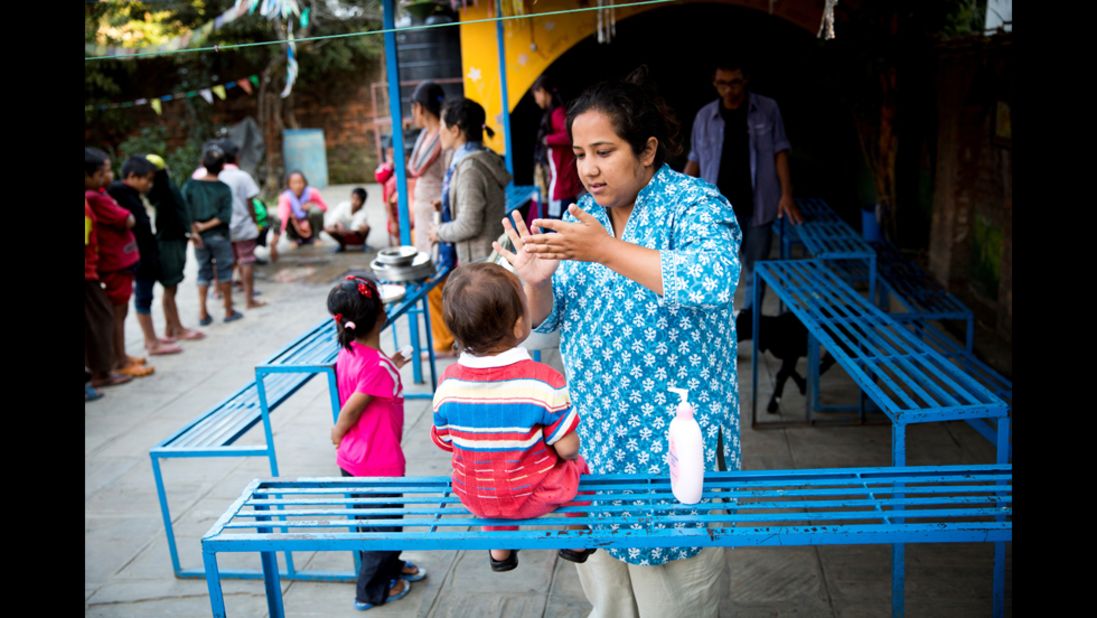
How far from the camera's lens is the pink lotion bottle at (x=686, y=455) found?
1.96 m

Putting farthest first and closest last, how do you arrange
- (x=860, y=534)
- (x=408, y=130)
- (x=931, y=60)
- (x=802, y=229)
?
1. (x=408, y=130)
2. (x=931, y=60)
3. (x=802, y=229)
4. (x=860, y=534)

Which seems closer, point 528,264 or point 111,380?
point 528,264

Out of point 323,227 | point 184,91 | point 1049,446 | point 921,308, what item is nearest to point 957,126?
point 921,308

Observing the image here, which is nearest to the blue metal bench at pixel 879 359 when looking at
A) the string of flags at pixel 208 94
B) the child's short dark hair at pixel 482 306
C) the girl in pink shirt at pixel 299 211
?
the child's short dark hair at pixel 482 306

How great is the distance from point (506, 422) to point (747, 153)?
13.9 feet

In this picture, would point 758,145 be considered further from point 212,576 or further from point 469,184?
point 212,576

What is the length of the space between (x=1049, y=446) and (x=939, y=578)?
2.33 metres

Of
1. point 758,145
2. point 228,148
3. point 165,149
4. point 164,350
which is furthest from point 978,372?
point 165,149

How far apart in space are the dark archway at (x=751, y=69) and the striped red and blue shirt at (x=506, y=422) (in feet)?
29.6

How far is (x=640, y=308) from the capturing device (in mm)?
2156

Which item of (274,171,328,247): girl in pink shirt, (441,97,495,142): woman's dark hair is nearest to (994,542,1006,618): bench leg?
Result: (441,97,495,142): woman's dark hair

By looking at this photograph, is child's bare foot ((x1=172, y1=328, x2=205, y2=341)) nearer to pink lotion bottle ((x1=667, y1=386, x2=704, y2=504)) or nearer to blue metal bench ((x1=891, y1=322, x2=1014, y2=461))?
blue metal bench ((x1=891, y1=322, x2=1014, y2=461))

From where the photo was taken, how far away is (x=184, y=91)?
1806 centimetres

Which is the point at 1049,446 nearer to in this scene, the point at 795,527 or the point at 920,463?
the point at 795,527
